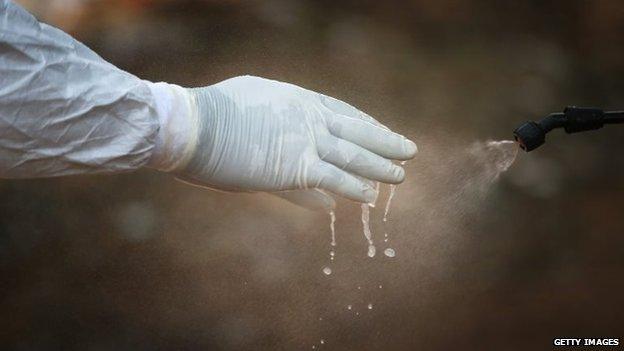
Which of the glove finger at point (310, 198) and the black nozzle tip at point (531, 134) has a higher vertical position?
the black nozzle tip at point (531, 134)

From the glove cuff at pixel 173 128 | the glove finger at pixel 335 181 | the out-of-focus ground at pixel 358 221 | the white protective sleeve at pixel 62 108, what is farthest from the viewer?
the out-of-focus ground at pixel 358 221

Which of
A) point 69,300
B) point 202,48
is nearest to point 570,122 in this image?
point 202,48

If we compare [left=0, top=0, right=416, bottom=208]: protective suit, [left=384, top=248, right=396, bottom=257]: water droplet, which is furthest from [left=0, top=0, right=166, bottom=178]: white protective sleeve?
[left=384, top=248, right=396, bottom=257]: water droplet

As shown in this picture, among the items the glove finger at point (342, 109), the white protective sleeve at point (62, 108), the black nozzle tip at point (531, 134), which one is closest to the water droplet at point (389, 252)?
the glove finger at point (342, 109)

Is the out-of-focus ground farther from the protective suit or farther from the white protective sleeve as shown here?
the white protective sleeve

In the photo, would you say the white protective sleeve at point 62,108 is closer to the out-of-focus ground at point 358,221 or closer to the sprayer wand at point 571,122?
the sprayer wand at point 571,122

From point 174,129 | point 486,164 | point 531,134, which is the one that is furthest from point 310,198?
point 486,164

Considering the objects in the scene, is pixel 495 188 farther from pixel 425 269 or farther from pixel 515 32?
pixel 515 32
